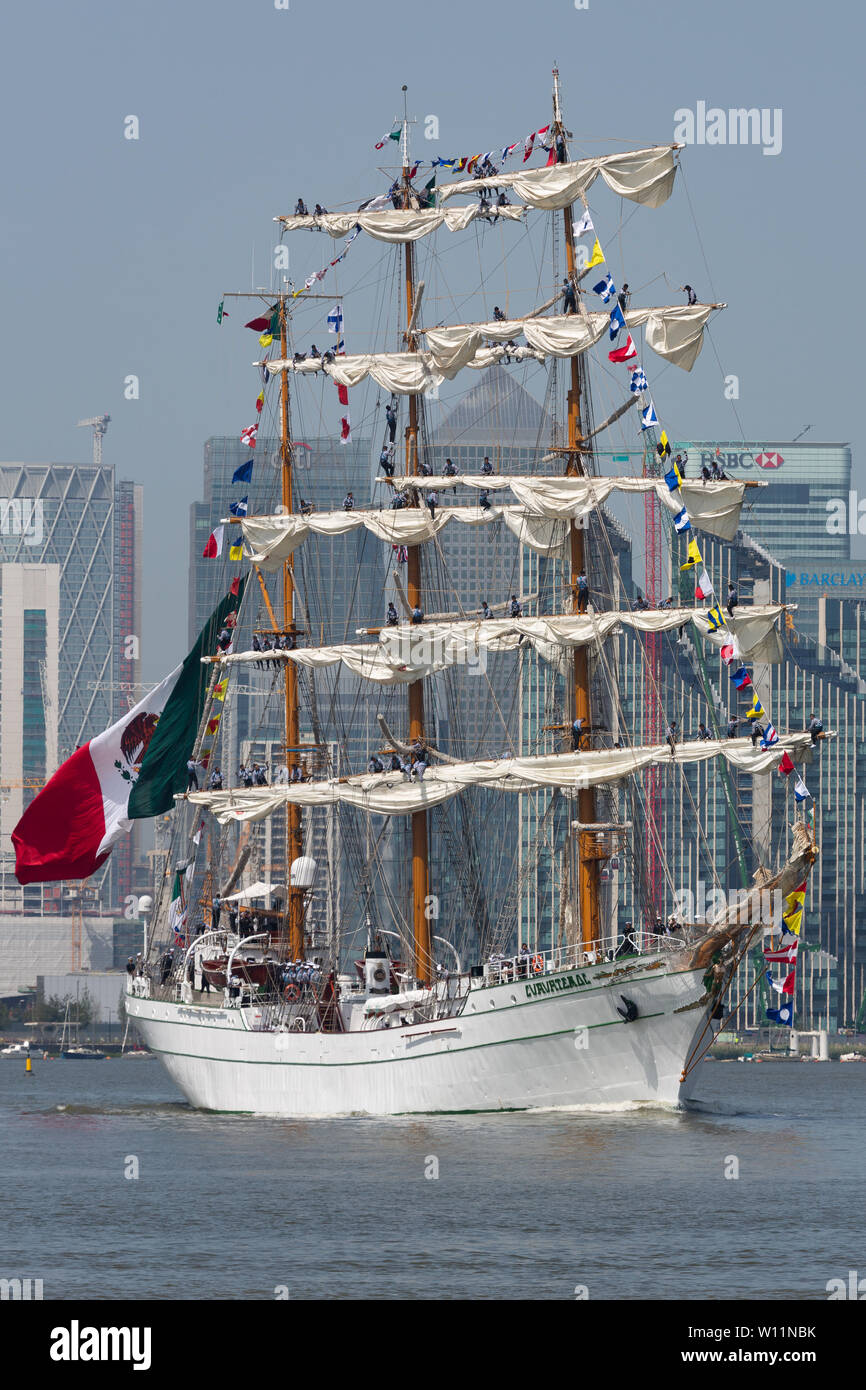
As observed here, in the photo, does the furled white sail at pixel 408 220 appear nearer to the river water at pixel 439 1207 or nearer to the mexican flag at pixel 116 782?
the mexican flag at pixel 116 782

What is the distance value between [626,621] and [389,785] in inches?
418

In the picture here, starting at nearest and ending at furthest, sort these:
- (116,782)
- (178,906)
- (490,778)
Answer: (490,778)
(178,906)
(116,782)

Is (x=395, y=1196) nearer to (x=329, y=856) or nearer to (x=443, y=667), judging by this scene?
(x=443, y=667)

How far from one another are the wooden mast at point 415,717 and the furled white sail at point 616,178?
717 cm

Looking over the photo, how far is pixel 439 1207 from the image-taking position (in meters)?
54.6

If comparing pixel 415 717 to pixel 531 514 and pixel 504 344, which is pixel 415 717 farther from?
pixel 504 344

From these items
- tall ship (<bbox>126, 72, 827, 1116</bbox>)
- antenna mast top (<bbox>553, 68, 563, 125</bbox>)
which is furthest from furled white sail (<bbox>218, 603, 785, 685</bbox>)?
antenna mast top (<bbox>553, 68, 563, 125</bbox>)

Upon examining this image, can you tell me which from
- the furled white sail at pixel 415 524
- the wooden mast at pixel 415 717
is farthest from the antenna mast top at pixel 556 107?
the furled white sail at pixel 415 524

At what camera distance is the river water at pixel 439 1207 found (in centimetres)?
4578

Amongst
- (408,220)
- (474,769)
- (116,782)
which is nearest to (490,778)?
(474,769)

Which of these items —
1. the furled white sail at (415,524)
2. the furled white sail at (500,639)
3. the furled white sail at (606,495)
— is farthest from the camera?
the furled white sail at (415,524)

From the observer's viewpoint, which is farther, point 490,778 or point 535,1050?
point 490,778

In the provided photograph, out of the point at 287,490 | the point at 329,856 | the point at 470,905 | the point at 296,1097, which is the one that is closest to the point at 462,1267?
the point at 296,1097

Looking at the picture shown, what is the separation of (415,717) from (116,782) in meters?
13.5
